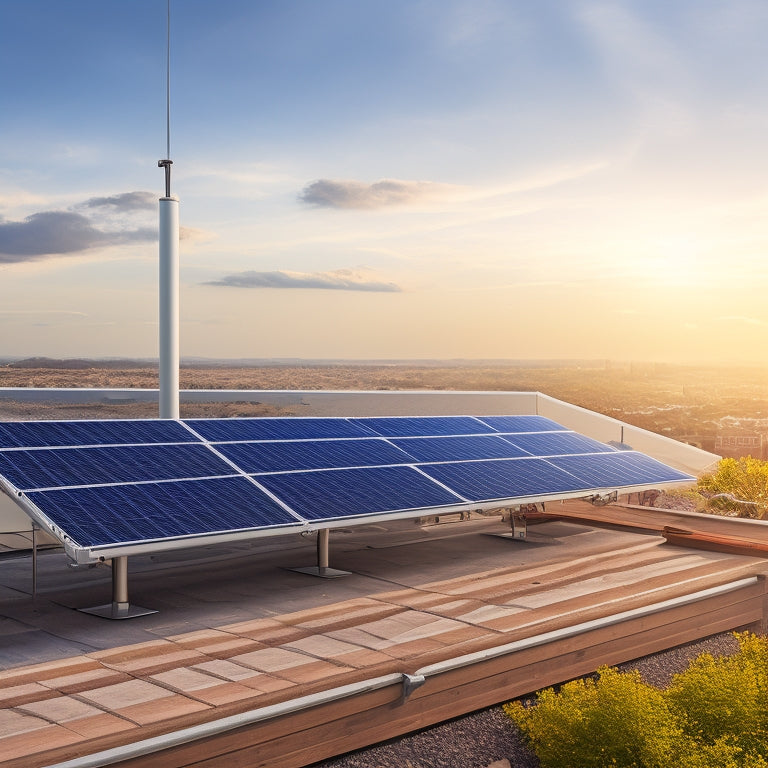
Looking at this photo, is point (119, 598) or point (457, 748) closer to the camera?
point (457, 748)

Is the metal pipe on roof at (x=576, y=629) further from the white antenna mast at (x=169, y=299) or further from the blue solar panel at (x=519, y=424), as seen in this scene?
the white antenna mast at (x=169, y=299)

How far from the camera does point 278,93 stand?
51562 millimetres

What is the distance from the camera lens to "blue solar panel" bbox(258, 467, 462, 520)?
11.1 meters

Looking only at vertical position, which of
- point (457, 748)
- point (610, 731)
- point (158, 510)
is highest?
point (158, 510)

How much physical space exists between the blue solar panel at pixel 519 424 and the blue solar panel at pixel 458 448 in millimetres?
1069

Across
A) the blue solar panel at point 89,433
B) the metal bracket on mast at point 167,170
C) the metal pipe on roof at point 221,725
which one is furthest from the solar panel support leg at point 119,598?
the metal bracket on mast at point 167,170

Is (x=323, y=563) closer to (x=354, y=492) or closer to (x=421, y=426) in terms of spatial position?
(x=354, y=492)

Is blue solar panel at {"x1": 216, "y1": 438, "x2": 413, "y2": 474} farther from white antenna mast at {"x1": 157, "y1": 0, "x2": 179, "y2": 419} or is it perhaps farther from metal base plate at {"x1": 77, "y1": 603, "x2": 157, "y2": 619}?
white antenna mast at {"x1": 157, "y1": 0, "x2": 179, "y2": 419}

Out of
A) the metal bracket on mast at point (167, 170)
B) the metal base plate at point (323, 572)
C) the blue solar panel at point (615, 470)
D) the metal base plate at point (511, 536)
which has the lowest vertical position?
the metal base plate at point (511, 536)

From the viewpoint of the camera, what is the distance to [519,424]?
18.2m

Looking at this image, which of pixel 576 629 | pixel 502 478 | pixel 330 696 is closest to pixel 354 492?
pixel 502 478

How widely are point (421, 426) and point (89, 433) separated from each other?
633 cm

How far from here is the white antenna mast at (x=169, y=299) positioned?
49.3 feet

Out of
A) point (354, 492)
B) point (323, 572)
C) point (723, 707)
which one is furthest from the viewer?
point (323, 572)
